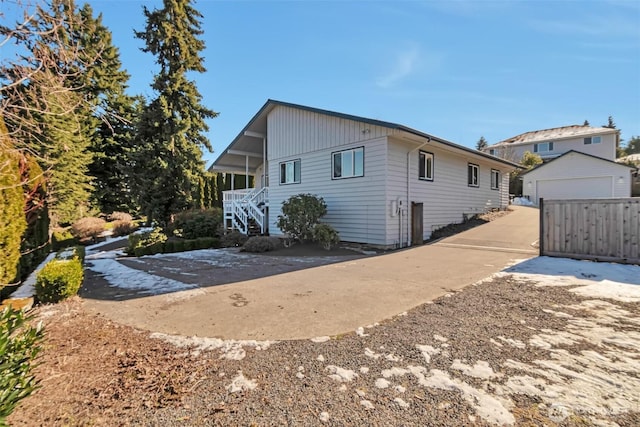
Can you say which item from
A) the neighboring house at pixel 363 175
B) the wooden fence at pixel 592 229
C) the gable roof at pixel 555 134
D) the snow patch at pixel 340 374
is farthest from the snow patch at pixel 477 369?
the gable roof at pixel 555 134

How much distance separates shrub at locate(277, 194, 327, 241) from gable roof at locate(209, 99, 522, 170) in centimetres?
349

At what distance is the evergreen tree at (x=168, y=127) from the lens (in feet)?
54.3

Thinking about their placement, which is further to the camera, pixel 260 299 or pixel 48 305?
pixel 260 299

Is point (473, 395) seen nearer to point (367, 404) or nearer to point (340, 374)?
point (367, 404)

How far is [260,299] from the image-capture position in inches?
202

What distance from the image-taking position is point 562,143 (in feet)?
107

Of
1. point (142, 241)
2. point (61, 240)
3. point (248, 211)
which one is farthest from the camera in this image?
point (248, 211)

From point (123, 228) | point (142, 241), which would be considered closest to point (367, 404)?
point (142, 241)

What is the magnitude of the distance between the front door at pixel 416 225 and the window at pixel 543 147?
31536 mm

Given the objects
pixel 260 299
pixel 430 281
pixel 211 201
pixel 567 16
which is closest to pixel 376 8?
pixel 567 16

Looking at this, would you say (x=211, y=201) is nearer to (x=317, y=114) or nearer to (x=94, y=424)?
(x=317, y=114)

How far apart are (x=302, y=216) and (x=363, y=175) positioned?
8.92ft

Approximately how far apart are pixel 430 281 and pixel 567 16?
7691 millimetres

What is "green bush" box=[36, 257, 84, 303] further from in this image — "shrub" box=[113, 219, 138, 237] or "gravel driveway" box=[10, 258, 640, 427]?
"shrub" box=[113, 219, 138, 237]
